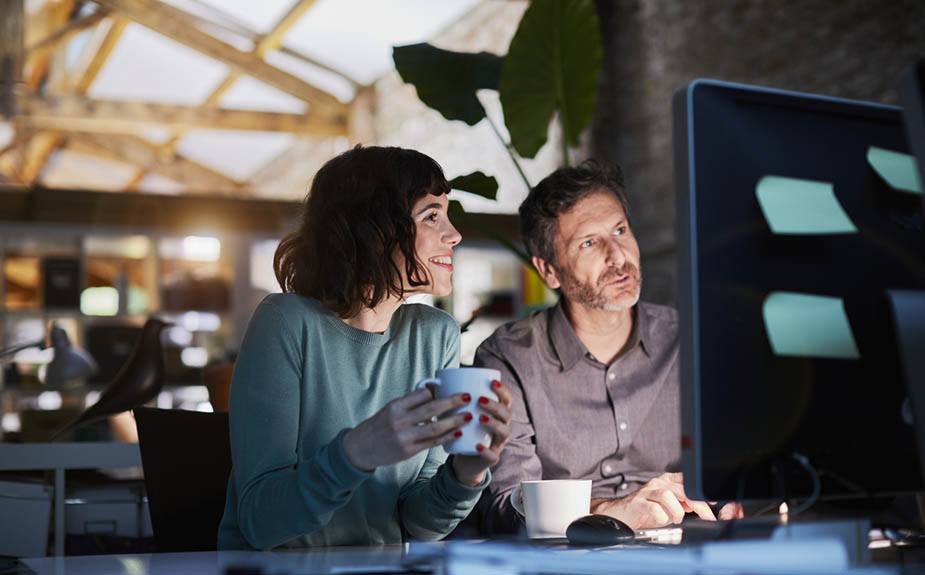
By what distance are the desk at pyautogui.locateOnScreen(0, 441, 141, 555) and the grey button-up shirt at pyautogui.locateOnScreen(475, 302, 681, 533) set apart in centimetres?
86

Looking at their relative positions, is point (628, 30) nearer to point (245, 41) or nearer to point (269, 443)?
point (245, 41)

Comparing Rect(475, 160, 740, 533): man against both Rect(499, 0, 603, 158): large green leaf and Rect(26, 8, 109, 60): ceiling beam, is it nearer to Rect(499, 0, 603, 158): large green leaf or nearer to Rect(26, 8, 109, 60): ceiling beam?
Rect(499, 0, 603, 158): large green leaf

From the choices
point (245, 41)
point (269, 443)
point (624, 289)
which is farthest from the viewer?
point (245, 41)

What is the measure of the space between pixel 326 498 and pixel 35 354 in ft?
17.1

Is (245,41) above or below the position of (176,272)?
above

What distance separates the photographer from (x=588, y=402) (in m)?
1.95

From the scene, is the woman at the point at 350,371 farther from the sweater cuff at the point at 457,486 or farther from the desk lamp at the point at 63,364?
the desk lamp at the point at 63,364

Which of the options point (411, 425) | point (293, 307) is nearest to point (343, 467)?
point (411, 425)

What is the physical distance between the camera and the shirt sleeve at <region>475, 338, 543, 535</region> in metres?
1.66

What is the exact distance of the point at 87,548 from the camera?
2137 millimetres

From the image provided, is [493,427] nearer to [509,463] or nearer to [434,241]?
[434,241]

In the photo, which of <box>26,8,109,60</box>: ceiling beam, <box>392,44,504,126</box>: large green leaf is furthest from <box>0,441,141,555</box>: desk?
<box>26,8,109,60</box>: ceiling beam

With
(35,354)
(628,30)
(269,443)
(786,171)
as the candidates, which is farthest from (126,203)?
(786,171)

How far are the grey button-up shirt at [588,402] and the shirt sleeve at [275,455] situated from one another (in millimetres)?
605
